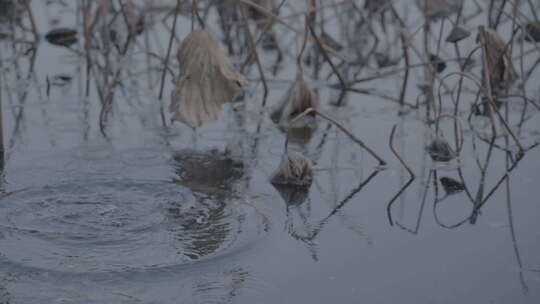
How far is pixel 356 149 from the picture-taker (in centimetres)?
250

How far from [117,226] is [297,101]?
0.99m

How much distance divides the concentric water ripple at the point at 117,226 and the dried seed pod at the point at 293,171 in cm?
18

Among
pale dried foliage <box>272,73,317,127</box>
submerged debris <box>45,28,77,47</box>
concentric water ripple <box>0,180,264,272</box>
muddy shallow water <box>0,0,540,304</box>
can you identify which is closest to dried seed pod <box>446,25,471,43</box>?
muddy shallow water <box>0,0,540,304</box>

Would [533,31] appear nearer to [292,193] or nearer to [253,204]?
[292,193]

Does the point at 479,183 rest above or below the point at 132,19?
below

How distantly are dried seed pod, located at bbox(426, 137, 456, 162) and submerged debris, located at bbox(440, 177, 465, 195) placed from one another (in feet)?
0.54

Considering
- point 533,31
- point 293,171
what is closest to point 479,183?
point 293,171

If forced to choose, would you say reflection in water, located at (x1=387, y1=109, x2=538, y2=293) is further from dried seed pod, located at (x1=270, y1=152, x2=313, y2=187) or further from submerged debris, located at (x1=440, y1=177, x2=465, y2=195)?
dried seed pod, located at (x1=270, y1=152, x2=313, y2=187)

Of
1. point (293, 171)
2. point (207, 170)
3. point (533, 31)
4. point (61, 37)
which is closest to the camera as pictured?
point (293, 171)

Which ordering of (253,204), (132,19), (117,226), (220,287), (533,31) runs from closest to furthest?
1. (220,287)
2. (117,226)
3. (253,204)
4. (533,31)
5. (132,19)

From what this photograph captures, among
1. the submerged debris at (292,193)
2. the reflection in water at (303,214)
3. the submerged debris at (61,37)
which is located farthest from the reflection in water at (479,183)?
the submerged debris at (61,37)

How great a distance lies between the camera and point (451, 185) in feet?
7.27

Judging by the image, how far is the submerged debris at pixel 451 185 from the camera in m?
2.18

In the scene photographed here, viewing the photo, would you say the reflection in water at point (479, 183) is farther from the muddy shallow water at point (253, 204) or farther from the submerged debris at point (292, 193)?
the submerged debris at point (292, 193)
